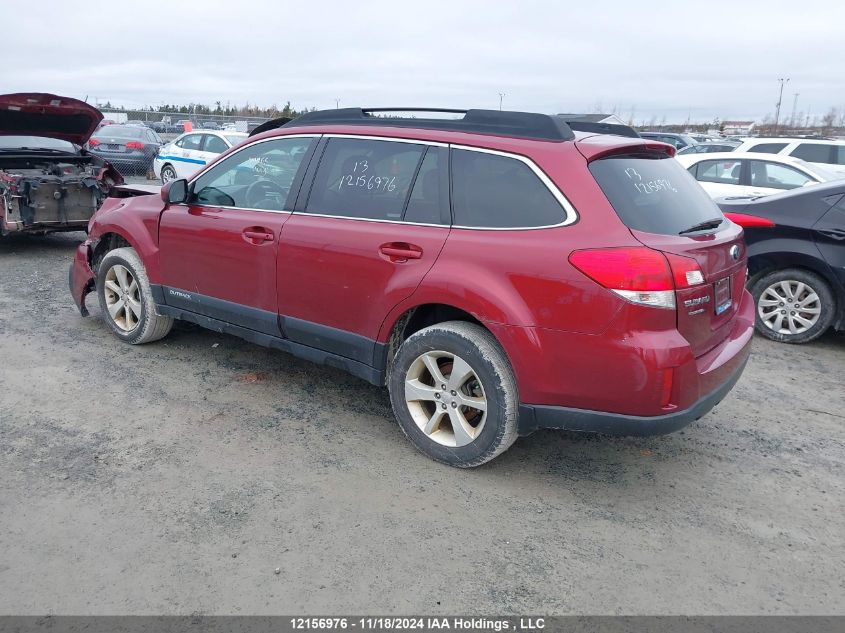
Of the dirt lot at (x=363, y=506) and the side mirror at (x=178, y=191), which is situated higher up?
the side mirror at (x=178, y=191)

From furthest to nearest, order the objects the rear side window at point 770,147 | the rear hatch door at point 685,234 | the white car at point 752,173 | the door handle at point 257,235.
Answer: the rear side window at point 770,147 → the white car at point 752,173 → the door handle at point 257,235 → the rear hatch door at point 685,234

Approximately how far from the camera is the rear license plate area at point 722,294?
3322mm

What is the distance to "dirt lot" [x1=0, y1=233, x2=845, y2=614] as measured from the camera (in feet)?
8.75

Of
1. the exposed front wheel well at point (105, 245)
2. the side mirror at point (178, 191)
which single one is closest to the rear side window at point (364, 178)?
the side mirror at point (178, 191)

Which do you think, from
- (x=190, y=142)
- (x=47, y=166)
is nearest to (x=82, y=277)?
(x=47, y=166)

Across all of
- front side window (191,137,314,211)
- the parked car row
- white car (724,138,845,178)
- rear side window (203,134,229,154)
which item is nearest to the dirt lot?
the parked car row

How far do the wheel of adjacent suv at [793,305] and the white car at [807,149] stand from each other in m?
7.15

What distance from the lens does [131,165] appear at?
17469mm

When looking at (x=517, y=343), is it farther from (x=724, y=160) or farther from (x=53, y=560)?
(x=724, y=160)

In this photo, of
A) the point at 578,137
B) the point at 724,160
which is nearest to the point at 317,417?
the point at 578,137

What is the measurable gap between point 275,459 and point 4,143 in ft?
23.9

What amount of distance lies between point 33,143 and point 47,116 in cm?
77

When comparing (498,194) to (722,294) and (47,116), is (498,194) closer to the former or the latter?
(722,294)

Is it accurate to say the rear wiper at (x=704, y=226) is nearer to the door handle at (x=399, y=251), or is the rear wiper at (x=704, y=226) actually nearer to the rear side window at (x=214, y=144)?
the door handle at (x=399, y=251)
